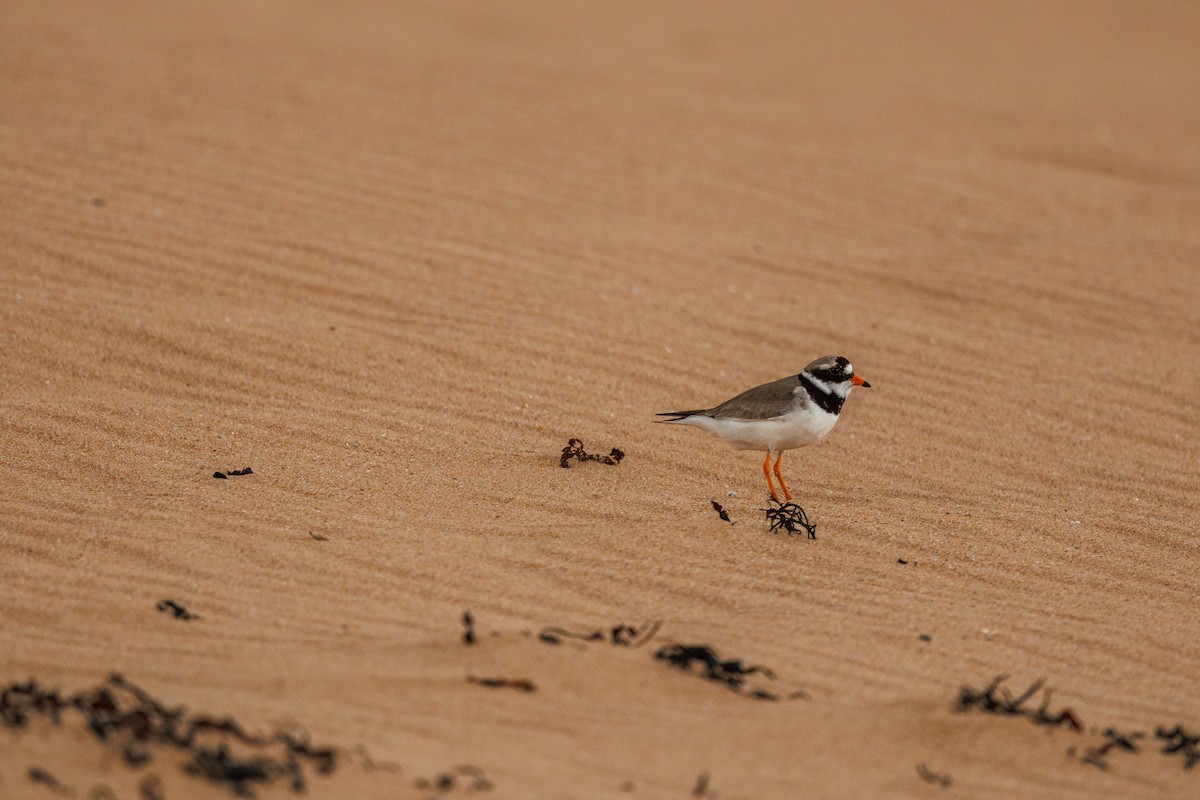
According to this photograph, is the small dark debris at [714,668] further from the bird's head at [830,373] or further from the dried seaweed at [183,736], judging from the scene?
the bird's head at [830,373]

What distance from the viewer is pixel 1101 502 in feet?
20.2

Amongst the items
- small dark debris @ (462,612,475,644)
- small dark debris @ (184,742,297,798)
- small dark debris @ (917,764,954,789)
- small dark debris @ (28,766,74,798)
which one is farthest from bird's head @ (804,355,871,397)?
small dark debris @ (28,766,74,798)

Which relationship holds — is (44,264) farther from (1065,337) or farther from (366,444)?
(1065,337)

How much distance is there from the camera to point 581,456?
6.06 metres

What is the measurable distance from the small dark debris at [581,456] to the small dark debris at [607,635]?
1.74 metres

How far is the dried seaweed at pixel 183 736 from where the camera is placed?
3.14 meters

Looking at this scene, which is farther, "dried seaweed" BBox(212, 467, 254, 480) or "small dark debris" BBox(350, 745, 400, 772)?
"dried seaweed" BBox(212, 467, 254, 480)

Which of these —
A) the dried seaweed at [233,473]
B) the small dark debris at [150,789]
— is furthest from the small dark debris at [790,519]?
the small dark debris at [150,789]

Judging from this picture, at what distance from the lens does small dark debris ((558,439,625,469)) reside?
19.6 ft

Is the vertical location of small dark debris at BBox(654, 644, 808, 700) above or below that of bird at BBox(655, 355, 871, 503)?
below

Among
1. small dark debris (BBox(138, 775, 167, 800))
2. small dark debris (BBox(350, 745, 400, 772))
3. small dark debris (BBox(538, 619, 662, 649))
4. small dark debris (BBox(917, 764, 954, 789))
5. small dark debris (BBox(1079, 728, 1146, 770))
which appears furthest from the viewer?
small dark debris (BBox(538, 619, 662, 649))

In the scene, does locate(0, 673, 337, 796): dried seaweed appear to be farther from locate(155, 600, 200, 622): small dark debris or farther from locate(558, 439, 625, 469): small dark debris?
locate(558, 439, 625, 469): small dark debris

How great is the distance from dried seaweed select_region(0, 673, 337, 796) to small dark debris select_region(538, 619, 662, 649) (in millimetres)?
982

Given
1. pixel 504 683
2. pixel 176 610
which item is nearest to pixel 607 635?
pixel 504 683
